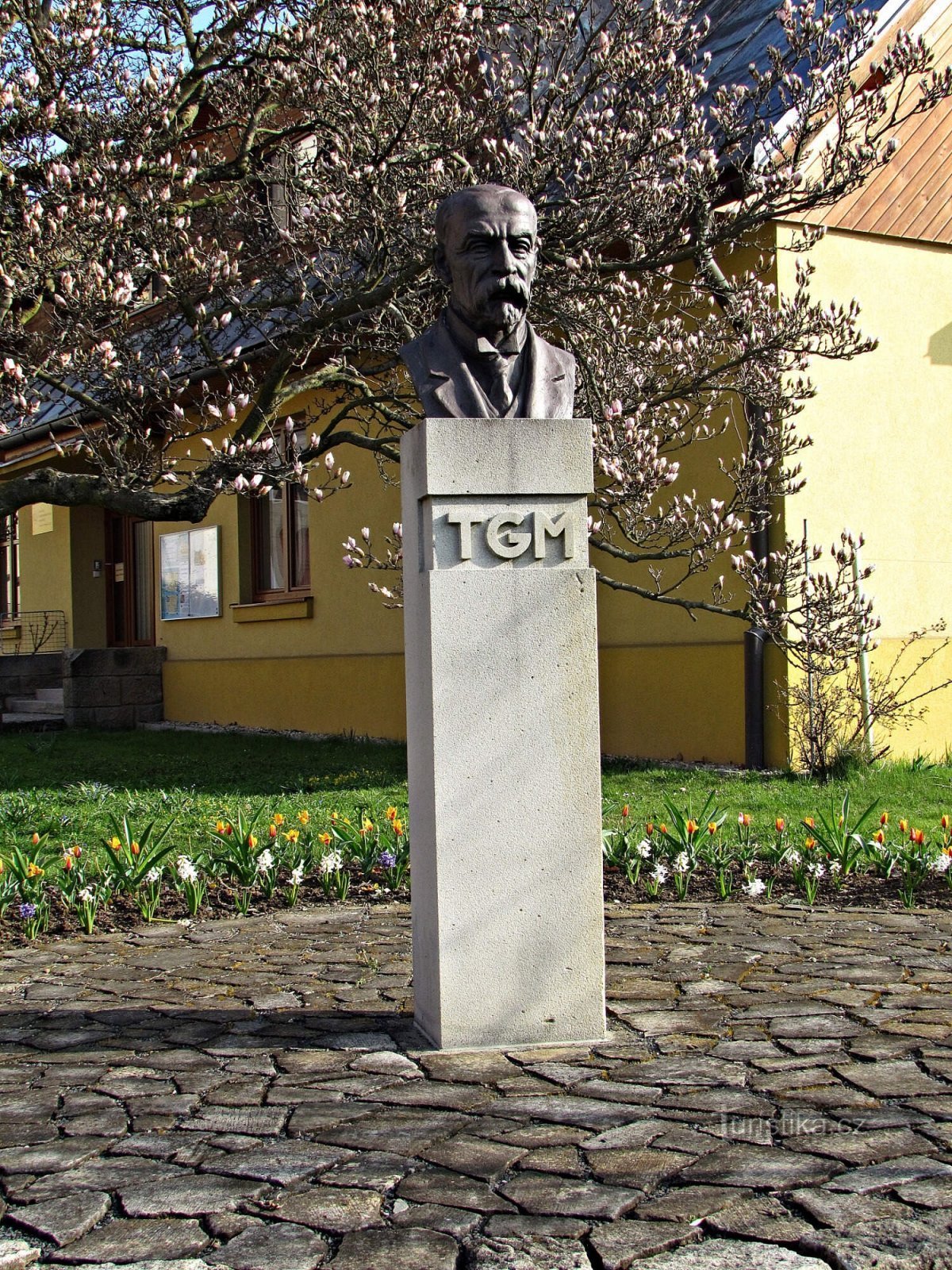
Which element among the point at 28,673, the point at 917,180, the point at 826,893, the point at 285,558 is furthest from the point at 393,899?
the point at 28,673

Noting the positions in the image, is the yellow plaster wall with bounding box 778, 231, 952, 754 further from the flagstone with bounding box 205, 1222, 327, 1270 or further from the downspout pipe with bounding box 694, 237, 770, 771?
the flagstone with bounding box 205, 1222, 327, 1270

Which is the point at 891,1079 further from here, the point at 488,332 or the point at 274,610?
the point at 274,610

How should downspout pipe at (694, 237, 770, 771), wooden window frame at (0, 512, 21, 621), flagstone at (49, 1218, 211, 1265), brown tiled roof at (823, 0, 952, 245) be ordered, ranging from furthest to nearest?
wooden window frame at (0, 512, 21, 621)
brown tiled roof at (823, 0, 952, 245)
downspout pipe at (694, 237, 770, 771)
flagstone at (49, 1218, 211, 1265)

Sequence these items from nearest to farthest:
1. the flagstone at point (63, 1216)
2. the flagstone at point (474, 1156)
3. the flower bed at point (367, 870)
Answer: the flagstone at point (63, 1216) < the flagstone at point (474, 1156) < the flower bed at point (367, 870)

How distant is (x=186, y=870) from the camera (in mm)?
6391

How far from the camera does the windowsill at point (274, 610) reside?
1566 centimetres

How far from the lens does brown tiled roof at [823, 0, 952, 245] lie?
11211mm

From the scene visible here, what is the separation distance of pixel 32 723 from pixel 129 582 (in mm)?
3355

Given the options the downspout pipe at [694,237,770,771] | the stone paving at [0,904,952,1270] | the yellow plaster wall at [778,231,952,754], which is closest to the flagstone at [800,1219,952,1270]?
the stone paving at [0,904,952,1270]

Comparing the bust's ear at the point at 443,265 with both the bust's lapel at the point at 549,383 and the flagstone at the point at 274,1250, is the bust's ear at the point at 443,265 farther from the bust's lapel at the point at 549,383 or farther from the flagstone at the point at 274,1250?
the flagstone at the point at 274,1250

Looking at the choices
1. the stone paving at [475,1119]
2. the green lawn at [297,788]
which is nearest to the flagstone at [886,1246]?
the stone paving at [475,1119]

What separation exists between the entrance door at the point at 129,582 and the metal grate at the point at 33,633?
27.9 inches

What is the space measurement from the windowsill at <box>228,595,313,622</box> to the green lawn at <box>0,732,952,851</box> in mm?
2447

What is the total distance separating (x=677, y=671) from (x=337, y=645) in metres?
4.93
